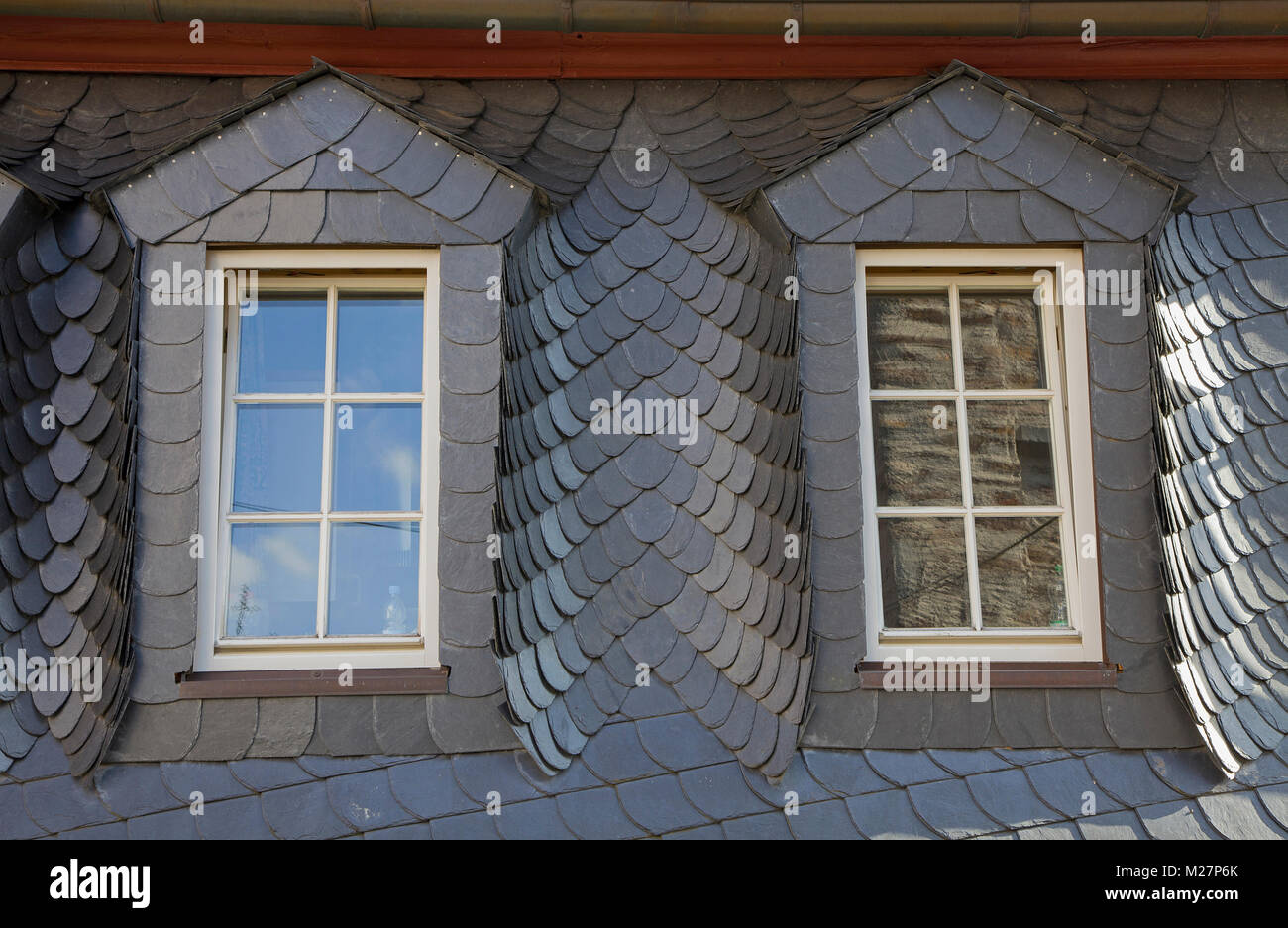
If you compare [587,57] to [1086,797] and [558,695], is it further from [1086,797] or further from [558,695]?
[1086,797]

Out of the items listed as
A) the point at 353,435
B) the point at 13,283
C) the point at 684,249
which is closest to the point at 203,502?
the point at 353,435

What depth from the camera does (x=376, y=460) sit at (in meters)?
3.90

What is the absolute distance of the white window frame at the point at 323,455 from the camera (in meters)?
3.71

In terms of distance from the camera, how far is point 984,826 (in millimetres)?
3564

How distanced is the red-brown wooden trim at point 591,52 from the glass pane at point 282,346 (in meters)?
0.87

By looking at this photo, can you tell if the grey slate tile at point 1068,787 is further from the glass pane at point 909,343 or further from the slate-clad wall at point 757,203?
the glass pane at point 909,343

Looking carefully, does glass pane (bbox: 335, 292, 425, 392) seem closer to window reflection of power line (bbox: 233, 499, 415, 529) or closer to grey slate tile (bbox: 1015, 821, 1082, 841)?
window reflection of power line (bbox: 233, 499, 415, 529)

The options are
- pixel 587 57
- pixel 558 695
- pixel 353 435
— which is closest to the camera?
pixel 558 695

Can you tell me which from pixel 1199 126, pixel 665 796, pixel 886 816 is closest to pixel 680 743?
pixel 665 796

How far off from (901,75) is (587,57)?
1.11 meters

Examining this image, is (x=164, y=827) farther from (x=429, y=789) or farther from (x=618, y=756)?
(x=618, y=756)

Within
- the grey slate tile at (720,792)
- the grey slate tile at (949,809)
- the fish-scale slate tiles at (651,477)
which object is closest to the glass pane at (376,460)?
the fish-scale slate tiles at (651,477)

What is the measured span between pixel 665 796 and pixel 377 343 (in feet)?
5.67
